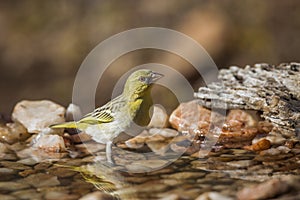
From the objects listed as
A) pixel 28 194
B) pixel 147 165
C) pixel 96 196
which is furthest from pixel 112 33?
pixel 96 196

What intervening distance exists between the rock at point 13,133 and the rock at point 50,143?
0.54 ft

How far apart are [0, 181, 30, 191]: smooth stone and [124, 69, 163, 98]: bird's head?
1.63 ft

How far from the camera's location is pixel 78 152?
7.40ft

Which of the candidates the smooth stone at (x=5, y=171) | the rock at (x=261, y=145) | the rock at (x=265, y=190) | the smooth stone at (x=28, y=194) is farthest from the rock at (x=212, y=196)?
the smooth stone at (x=5, y=171)

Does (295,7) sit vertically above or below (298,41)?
above

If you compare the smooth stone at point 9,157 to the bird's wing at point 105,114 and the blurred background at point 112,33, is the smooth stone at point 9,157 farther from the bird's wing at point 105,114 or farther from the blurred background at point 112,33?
the blurred background at point 112,33

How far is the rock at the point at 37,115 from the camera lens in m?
2.50

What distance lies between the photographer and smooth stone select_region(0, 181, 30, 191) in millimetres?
1785

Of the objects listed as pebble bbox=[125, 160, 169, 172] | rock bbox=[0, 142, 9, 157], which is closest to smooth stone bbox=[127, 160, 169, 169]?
pebble bbox=[125, 160, 169, 172]

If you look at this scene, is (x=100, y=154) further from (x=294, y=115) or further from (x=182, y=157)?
(x=294, y=115)

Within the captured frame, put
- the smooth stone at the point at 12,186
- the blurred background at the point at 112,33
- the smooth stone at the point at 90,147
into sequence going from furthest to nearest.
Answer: the blurred background at the point at 112,33
the smooth stone at the point at 90,147
the smooth stone at the point at 12,186

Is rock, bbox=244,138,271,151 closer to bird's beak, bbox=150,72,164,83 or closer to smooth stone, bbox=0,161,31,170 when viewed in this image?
bird's beak, bbox=150,72,164,83

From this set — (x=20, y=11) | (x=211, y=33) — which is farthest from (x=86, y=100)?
(x=20, y=11)

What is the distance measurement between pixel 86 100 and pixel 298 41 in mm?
2148
